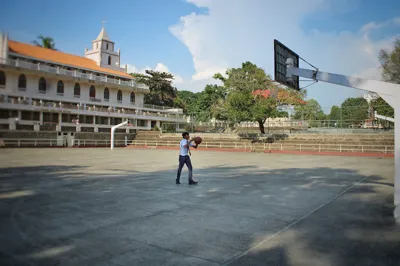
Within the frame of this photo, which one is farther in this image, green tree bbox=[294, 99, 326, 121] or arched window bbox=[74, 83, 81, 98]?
arched window bbox=[74, 83, 81, 98]

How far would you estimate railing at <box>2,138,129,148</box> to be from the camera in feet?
106

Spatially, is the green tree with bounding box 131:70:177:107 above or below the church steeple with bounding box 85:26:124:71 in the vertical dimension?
below

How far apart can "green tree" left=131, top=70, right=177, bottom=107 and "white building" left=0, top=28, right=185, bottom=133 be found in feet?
17.1

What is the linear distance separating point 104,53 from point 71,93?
14.3 meters

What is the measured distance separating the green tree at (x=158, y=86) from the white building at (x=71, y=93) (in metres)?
5.21

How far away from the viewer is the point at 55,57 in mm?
46000

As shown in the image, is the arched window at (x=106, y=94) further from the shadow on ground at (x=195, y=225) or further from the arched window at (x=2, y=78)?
the shadow on ground at (x=195, y=225)

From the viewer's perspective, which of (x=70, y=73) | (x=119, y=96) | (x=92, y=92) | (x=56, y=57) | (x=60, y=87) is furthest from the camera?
(x=119, y=96)

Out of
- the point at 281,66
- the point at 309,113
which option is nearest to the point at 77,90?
the point at 309,113

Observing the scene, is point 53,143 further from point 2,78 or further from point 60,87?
point 60,87

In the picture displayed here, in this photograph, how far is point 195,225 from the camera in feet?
16.9

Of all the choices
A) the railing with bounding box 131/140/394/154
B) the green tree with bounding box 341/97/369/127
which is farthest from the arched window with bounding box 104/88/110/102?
the green tree with bounding box 341/97/369/127

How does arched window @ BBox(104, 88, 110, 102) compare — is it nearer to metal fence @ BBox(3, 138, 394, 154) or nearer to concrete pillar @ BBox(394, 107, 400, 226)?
metal fence @ BBox(3, 138, 394, 154)

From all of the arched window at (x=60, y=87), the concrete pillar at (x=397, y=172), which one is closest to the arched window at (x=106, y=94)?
the arched window at (x=60, y=87)
